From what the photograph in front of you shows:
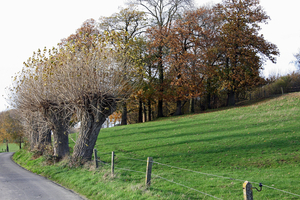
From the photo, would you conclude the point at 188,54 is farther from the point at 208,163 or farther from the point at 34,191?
the point at 34,191

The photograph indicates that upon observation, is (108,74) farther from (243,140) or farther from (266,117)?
(266,117)

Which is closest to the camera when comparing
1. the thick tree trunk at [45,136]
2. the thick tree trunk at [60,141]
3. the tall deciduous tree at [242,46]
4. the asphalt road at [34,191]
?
the asphalt road at [34,191]

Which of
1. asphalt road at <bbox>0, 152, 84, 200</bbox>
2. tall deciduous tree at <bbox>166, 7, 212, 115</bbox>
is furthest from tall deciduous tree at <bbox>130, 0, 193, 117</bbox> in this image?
asphalt road at <bbox>0, 152, 84, 200</bbox>

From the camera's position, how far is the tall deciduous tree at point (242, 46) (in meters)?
35.0

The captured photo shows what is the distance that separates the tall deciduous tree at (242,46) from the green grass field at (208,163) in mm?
8173

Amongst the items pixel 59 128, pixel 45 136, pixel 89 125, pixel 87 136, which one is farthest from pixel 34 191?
pixel 45 136

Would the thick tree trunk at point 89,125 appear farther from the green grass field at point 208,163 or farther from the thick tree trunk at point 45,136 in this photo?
the thick tree trunk at point 45,136

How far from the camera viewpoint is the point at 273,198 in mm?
8438

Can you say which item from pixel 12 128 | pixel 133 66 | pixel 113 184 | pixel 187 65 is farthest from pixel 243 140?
pixel 12 128

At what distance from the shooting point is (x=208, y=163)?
14.5 meters

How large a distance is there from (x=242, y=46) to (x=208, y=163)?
25.7 meters

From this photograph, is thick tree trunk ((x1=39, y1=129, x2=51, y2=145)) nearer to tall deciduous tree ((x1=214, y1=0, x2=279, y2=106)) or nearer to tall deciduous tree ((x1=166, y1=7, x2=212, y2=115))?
tall deciduous tree ((x1=166, y1=7, x2=212, y2=115))

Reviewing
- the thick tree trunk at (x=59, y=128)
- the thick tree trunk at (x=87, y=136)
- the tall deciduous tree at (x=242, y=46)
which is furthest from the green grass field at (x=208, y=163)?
the tall deciduous tree at (x=242, y=46)

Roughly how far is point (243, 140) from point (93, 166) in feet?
35.5
